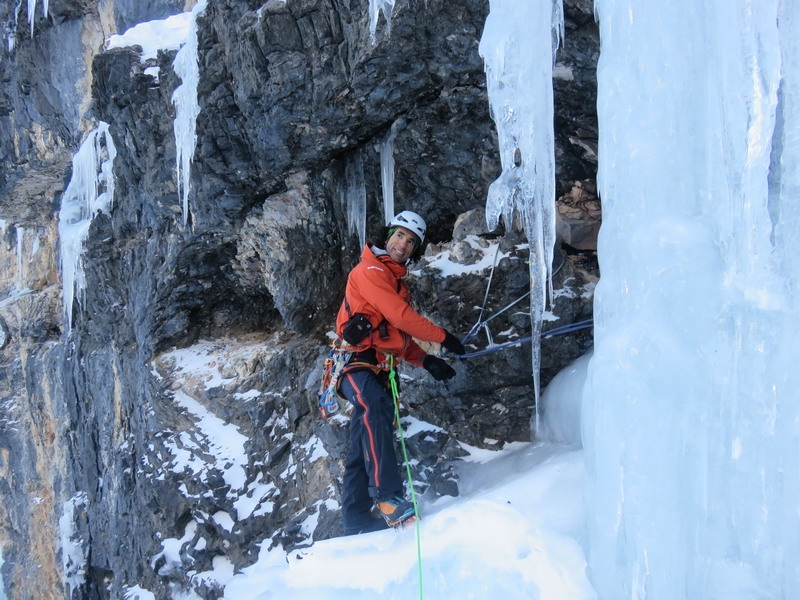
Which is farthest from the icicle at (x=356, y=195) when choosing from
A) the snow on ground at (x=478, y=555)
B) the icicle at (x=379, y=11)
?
the snow on ground at (x=478, y=555)

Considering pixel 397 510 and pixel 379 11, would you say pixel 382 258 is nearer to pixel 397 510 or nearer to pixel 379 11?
pixel 397 510

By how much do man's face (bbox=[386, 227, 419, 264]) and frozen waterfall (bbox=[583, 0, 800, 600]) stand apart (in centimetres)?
197

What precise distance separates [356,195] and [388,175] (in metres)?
0.64

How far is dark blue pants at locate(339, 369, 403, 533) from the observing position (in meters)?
3.65

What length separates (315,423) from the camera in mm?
6227

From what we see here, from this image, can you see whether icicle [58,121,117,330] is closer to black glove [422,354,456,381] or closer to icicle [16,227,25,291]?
icicle [16,227,25,291]

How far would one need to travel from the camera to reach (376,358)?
4.11 meters

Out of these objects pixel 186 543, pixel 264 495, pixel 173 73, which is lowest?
pixel 186 543

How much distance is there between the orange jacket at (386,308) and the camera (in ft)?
12.5

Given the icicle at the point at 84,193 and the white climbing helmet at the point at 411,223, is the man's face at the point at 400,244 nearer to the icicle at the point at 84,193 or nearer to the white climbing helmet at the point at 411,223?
the white climbing helmet at the point at 411,223

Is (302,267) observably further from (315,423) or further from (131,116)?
(131,116)

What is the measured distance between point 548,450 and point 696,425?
2169 millimetres

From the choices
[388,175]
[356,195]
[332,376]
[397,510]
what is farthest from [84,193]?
[397,510]

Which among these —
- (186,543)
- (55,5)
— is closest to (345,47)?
(186,543)
